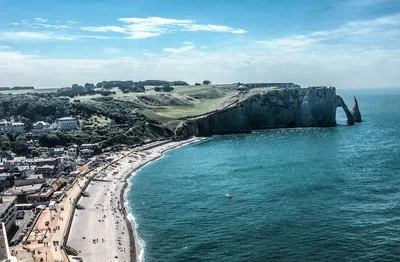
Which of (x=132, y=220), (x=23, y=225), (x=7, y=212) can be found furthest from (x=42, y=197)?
(x=132, y=220)

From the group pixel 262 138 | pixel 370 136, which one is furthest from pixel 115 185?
pixel 370 136

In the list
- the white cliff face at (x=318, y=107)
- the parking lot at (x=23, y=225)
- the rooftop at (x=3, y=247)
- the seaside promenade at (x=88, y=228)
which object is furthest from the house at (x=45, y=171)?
the white cliff face at (x=318, y=107)

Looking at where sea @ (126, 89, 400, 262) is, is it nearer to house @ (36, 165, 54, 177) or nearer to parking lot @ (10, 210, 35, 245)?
parking lot @ (10, 210, 35, 245)

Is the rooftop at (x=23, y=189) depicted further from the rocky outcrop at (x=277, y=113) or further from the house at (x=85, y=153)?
the rocky outcrop at (x=277, y=113)

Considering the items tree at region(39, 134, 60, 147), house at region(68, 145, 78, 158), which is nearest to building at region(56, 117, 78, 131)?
tree at region(39, 134, 60, 147)

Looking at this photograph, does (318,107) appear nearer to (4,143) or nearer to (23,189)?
(4,143)

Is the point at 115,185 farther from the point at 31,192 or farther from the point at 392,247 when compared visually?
the point at 392,247
